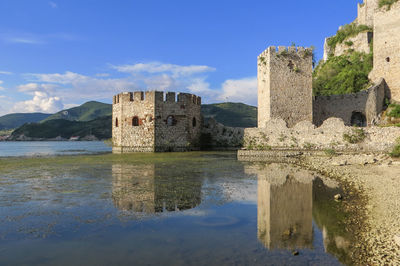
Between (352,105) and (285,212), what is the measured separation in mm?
21215

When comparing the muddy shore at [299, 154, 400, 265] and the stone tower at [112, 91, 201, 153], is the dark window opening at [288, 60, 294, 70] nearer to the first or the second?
the stone tower at [112, 91, 201, 153]

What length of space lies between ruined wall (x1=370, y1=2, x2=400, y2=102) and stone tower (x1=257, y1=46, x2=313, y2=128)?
27.1 feet

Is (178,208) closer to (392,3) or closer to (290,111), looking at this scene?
(290,111)

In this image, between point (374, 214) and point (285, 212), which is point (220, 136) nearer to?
point (285, 212)

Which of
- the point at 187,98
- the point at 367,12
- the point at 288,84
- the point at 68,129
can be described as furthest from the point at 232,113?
the point at 187,98

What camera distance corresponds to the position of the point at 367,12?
124 ft

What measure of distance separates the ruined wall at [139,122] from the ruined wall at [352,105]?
1311 cm

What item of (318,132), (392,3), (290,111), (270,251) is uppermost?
(392,3)

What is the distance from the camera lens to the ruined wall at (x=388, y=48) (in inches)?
965

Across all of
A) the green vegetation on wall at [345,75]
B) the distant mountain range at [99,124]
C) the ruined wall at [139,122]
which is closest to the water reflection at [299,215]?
the ruined wall at [139,122]

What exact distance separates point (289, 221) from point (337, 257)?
4.73 ft

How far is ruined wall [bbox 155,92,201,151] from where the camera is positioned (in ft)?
70.3

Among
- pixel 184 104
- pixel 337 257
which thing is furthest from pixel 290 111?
pixel 337 257

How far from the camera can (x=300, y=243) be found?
4.02 m
